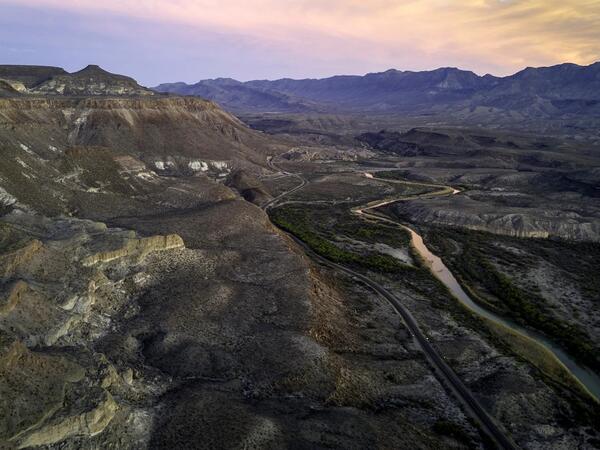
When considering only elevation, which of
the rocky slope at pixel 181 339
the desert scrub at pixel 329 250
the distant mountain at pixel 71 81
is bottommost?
the desert scrub at pixel 329 250

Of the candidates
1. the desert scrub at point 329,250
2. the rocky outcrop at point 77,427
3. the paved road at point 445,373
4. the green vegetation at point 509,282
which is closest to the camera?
the rocky outcrop at point 77,427

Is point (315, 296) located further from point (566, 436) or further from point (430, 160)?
point (430, 160)

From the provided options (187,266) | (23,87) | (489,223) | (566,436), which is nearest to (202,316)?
(187,266)

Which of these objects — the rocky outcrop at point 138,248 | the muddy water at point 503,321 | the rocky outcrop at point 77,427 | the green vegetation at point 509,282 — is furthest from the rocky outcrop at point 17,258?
the green vegetation at point 509,282

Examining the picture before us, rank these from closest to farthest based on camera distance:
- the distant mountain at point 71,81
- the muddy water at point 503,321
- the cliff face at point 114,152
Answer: the muddy water at point 503,321 < the cliff face at point 114,152 < the distant mountain at point 71,81

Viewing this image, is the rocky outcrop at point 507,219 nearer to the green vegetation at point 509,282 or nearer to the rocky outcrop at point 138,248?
the green vegetation at point 509,282

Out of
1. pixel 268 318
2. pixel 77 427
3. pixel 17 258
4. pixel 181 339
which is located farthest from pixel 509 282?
pixel 17 258

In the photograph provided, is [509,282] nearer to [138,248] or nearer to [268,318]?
[268,318]
